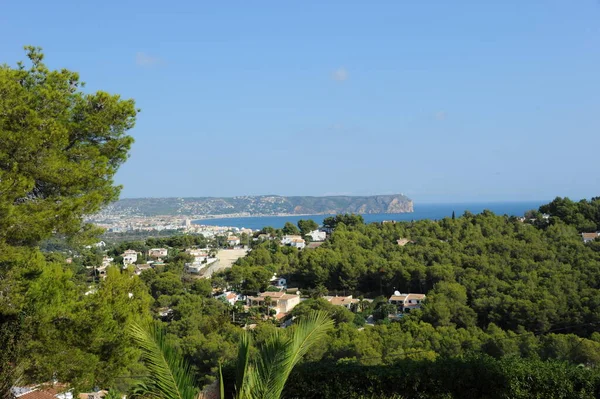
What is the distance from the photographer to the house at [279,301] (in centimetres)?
2527

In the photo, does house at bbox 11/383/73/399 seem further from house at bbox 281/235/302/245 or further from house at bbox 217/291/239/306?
house at bbox 281/235/302/245

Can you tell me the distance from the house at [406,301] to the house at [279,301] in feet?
15.1

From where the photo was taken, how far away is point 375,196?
15862cm

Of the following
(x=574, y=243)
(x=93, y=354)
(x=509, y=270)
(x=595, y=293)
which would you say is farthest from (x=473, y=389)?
(x=574, y=243)

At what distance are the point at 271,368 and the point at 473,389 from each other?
3397 mm

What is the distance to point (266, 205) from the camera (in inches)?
6983

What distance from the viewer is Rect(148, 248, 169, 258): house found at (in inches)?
1759

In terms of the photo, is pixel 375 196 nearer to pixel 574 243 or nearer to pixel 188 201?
pixel 188 201

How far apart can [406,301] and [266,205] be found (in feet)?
508

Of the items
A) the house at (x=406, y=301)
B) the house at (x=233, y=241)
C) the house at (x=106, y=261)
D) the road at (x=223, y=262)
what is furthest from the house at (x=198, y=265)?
the house at (x=406, y=301)

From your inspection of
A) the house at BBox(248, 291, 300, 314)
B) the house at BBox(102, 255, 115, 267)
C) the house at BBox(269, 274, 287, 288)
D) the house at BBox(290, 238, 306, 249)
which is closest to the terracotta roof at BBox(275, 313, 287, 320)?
the house at BBox(248, 291, 300, 314)

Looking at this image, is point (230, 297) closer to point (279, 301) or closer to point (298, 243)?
point (279, 301)

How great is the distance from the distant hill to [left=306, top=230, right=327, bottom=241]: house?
9595 cm

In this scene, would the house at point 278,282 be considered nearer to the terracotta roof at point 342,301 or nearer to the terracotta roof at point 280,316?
the terracotta roof at point 342,301
